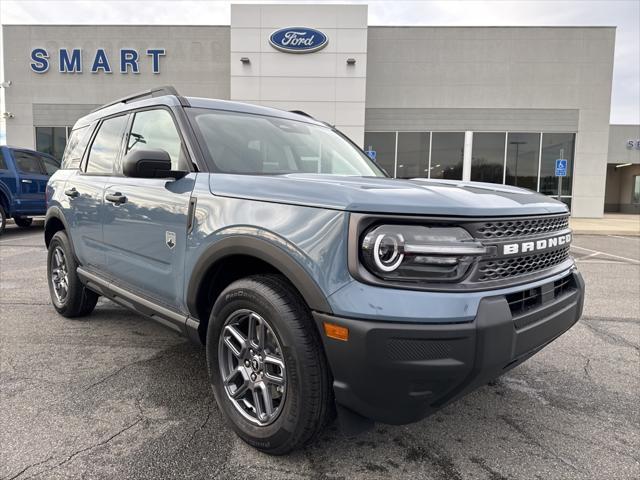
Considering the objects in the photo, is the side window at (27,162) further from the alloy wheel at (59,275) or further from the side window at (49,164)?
the alloy wheel at (59,275)

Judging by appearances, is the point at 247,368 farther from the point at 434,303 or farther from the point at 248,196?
the point at 434,303

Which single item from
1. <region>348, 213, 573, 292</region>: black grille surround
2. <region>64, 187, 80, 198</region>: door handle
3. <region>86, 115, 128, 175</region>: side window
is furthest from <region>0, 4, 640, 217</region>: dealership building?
<region>348, 213, 573, 292</region>: black grille surround

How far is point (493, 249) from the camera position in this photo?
1910mm

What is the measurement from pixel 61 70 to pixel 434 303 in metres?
23.2

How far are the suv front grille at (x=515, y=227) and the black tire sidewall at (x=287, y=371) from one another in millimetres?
912

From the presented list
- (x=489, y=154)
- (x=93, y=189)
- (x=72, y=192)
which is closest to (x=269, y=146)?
(x=93, y=189)

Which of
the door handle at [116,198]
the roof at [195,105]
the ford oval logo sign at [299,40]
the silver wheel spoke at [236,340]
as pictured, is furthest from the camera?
the ford oval logo sign at [299,40]

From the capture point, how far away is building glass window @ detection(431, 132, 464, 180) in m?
19.9

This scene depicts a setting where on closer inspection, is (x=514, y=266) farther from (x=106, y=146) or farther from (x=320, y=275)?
(x=106, y=146)

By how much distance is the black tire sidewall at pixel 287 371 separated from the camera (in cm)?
196

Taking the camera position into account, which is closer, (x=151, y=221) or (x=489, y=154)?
(x=151, y=221)

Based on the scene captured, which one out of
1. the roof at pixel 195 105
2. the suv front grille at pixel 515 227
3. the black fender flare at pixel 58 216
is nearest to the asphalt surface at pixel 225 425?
the black fender flare at pixel 58 216

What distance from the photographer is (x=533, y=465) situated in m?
2.21

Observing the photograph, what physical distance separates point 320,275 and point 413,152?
19.1m
